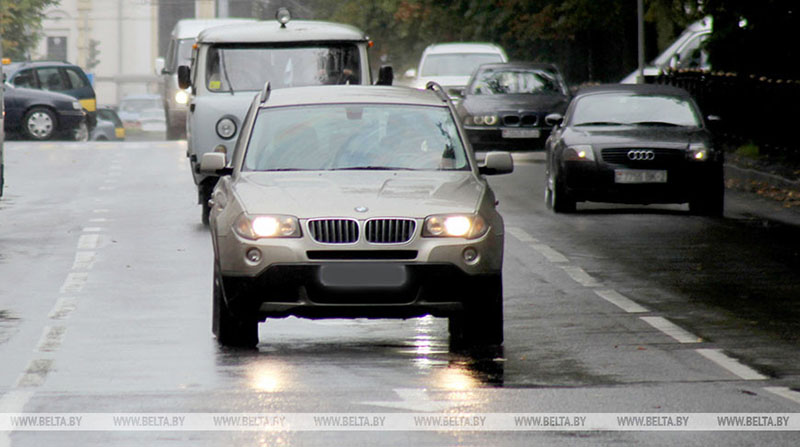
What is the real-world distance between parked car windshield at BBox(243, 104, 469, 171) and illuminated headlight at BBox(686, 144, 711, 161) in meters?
9.32

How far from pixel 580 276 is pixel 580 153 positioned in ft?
20.8

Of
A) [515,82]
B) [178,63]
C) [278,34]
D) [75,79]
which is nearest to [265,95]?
[278,34]

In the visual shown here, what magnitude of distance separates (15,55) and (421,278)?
58836mm

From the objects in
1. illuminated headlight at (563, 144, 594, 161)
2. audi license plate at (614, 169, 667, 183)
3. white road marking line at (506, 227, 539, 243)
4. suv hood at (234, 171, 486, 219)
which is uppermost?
suv hood at (234, 171, 486, 219)

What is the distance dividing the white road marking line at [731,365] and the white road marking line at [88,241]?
805 cm

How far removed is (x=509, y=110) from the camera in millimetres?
32156

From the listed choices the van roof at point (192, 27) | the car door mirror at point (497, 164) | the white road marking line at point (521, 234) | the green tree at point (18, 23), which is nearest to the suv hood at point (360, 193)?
the car door mirror at point (497, 164)

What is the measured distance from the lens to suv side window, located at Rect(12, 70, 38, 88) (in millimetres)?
45875

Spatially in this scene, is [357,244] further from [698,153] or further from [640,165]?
[698,153]

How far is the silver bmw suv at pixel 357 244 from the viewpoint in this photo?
420 inches

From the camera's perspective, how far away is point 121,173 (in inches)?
1146

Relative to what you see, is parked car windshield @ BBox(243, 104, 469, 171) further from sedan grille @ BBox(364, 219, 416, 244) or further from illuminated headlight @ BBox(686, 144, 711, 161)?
illuminated headlight @ BBox(686, 144, 711, 161)

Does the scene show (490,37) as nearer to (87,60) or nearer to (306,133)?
(306,133)

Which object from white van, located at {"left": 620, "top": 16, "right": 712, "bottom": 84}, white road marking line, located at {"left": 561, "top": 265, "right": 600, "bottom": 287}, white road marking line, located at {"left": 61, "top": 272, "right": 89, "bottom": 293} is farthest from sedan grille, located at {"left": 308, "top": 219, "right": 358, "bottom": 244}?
white van, located at {"left": 620, "top": 16, "right": 712, "bottom": 84}
